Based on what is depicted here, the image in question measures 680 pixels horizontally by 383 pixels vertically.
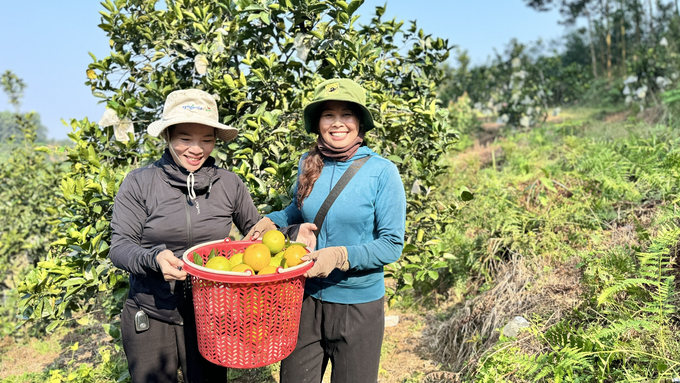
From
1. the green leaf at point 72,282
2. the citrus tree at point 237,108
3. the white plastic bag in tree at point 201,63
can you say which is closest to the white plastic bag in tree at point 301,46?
the citrus tree at point 237,108

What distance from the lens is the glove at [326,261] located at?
64.4 inches

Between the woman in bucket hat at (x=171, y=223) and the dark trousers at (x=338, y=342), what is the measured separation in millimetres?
536

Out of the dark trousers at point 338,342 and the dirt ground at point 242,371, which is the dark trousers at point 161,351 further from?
the dirt ground at point 242,371

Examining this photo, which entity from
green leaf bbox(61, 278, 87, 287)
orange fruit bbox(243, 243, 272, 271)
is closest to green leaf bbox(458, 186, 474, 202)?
orange fruit bbox(243, 243, 272, 271)

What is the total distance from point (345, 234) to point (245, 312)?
21.8 inches

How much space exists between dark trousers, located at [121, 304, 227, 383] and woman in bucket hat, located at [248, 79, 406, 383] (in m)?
0.47

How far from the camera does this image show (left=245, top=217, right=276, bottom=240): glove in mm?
2086

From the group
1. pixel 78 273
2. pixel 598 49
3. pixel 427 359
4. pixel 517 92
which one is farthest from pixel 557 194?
pixel 598 49

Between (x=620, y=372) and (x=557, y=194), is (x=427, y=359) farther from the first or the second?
(x=557, y=194)

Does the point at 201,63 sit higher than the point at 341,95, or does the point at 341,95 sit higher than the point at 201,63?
the point at 201,63

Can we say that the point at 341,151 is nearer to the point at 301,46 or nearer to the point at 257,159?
the point at 257,159

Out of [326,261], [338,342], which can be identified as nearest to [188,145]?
[326,261]

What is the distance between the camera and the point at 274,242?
183 centimetres

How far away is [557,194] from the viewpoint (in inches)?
188
